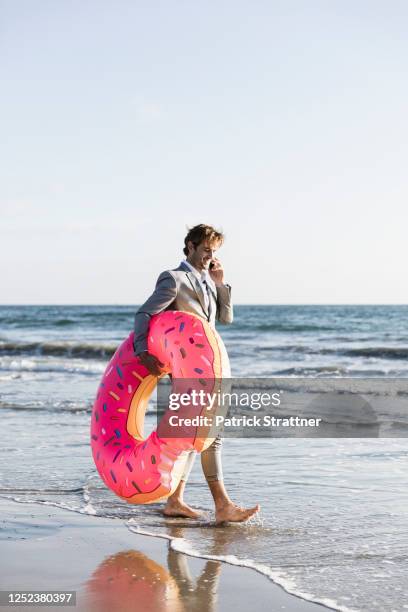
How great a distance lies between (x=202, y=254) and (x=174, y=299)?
0.30m

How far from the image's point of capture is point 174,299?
4.84 metres

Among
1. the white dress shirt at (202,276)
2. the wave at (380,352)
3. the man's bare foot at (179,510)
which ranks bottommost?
the man's bare foot at (179,510)

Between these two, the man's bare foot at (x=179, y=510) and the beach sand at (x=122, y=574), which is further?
the man's bare foot at (x=179, y=510)

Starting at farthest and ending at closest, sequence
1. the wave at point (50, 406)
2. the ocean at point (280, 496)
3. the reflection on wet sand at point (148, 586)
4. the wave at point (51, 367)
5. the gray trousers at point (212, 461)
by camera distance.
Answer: the wave at point (51, 367) → the wave at point (50, 406) → the gray trousers at point (212, 461) → the ocean at point (280, 496) → the reflection on wet sand at point (148, 586)

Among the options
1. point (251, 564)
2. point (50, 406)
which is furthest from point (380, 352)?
point (251, 564)

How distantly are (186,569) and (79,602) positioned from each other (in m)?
0.65

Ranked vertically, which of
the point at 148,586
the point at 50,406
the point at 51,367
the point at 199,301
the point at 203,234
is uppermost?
the point at 203,234

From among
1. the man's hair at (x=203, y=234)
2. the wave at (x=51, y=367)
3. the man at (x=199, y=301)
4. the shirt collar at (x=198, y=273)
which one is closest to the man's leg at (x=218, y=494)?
the man at (x=199, y=301)

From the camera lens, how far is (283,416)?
988 centimetres

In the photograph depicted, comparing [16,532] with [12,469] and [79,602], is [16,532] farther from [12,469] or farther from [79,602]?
[12,469]

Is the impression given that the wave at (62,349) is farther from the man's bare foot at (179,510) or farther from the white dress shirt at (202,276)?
the white dress shirt at (202,276)

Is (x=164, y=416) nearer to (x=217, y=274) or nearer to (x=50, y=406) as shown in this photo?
(x=217, y=274)

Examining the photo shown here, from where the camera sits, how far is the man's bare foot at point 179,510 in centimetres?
506

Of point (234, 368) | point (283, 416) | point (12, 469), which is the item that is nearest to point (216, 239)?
point (12, 469)
